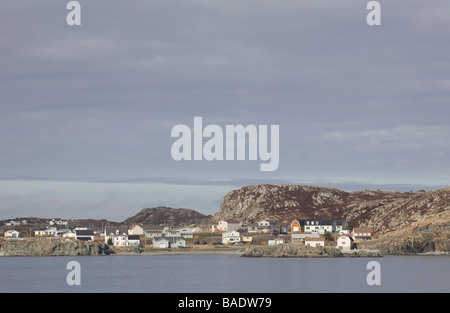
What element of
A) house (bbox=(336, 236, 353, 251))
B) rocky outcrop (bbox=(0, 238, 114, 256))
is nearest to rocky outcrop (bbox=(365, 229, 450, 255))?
house (bbox=(336, 236, 353, 251))

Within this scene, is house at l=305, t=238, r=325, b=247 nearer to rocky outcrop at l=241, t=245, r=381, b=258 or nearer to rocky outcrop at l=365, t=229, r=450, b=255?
rocky outcrop at l=241, t=245, r=381, b=258

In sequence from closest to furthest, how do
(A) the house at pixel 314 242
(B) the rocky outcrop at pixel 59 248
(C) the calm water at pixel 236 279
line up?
(C) the calm water at pixel 236 279 < (A) the house at pixel 314 242 < (B) the rocky outcrop at pixel 59 248

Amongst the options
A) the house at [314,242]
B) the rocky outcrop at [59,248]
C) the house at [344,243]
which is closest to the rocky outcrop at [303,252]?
the house at [344,243]

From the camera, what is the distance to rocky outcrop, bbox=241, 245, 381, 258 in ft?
567

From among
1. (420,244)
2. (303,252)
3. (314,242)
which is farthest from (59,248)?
(420,244)

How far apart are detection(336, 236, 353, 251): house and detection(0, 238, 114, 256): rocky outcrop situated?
68.8m

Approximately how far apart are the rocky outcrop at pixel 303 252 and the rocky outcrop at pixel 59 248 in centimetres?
4578

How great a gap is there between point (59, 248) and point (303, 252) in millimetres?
74104

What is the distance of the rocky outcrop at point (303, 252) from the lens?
173 metres

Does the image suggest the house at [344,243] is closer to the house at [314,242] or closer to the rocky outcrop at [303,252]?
the house at [314,242]

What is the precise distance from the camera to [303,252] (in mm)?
173875
